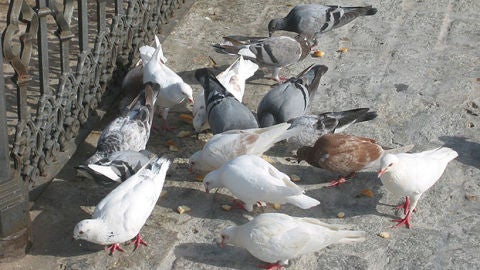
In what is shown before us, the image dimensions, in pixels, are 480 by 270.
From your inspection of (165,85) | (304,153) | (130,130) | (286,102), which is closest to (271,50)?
(286,102)

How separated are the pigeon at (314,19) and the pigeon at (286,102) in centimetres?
A: 121

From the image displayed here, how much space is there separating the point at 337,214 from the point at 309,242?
2.38 ft

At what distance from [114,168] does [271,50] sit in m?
2.29

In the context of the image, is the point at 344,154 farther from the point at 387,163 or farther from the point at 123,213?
the point at 123,213

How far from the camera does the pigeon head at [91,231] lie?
5.27m

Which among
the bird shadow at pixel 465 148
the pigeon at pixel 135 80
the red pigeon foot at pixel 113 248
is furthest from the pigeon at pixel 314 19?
the red pigeon foot at pixel 113 248

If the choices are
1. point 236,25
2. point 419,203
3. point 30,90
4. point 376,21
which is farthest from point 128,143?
point 376,21

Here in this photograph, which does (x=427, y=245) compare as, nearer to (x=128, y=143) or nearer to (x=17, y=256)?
(x=128, y=143)

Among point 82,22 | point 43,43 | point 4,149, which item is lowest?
point 4,149

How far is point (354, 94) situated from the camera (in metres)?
7.41

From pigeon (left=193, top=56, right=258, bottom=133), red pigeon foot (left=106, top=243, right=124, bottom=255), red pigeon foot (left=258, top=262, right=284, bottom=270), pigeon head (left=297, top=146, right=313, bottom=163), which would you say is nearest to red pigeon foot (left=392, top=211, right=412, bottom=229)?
pigeon head (left=297, top=146, right=313, bottom=163)

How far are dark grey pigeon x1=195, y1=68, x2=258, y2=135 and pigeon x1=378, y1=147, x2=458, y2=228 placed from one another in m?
1.19

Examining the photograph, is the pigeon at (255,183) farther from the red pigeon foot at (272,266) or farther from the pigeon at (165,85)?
the pigeon at (165,85)

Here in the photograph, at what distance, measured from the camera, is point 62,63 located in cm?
598
